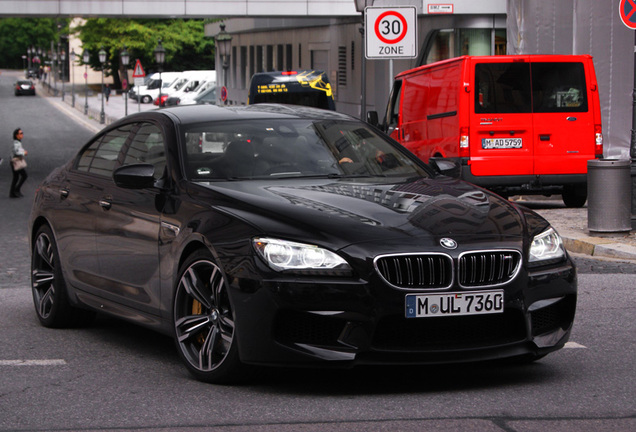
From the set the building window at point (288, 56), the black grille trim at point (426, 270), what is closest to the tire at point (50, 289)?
the black grille trim at point (426, 270)

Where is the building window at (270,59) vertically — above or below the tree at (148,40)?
below

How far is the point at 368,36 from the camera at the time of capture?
1734 cm

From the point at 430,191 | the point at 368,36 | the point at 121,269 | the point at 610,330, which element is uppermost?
the point at 368,36

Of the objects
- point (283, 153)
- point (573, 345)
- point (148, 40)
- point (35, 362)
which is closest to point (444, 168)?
point (283, 153)

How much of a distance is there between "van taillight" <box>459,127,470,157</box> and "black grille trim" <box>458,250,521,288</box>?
11.2 meters

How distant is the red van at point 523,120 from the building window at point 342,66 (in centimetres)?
2939

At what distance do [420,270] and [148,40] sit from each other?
93914 millimetres

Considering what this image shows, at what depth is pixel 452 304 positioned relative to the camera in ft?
17.9

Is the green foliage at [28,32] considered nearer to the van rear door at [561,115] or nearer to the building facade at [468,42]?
the building facade at [468,42]

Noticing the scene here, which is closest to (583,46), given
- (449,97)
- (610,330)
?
(449,97)

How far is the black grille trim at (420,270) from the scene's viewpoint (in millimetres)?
5438

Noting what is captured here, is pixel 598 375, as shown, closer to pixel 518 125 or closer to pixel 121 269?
pixel 121 269

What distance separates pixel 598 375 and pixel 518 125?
35.8ft

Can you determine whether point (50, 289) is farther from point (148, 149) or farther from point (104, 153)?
point (148, 149)
